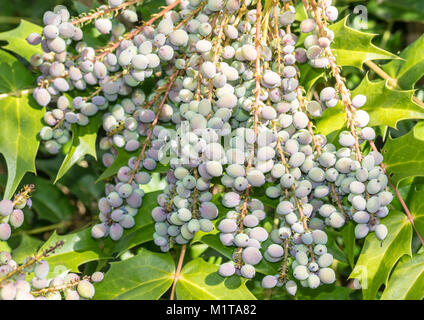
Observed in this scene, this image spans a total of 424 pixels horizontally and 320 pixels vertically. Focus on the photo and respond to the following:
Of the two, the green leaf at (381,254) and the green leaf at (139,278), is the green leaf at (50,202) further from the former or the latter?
the green leaf at (381,254)

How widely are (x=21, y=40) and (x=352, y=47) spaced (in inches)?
30.4

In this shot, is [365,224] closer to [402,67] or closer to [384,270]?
[384,270]

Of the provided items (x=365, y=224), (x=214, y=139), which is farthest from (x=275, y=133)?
(x=365, y=224)

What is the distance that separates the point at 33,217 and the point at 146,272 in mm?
718

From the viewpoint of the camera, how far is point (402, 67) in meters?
1.26

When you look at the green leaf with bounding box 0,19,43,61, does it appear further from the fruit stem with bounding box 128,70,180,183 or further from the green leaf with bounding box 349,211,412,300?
the green leaf with bounding box 349,211,412,300

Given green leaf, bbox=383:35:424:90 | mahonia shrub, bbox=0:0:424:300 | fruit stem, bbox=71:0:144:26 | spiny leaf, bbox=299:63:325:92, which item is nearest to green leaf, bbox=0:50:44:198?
mahonia shrub, bbox=0:0:424:300

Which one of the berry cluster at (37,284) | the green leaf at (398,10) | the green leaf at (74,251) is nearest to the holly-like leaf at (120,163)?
the green leaf at (74,251)

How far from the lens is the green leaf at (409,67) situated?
1.23 meters

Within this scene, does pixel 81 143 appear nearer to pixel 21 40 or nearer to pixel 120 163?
pixel 120 163

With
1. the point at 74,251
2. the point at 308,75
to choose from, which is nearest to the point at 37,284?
the point at 74,251

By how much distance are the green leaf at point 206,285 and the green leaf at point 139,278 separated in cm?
3

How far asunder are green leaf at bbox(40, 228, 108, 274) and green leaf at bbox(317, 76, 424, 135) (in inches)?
21.1

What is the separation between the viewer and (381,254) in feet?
3.45
